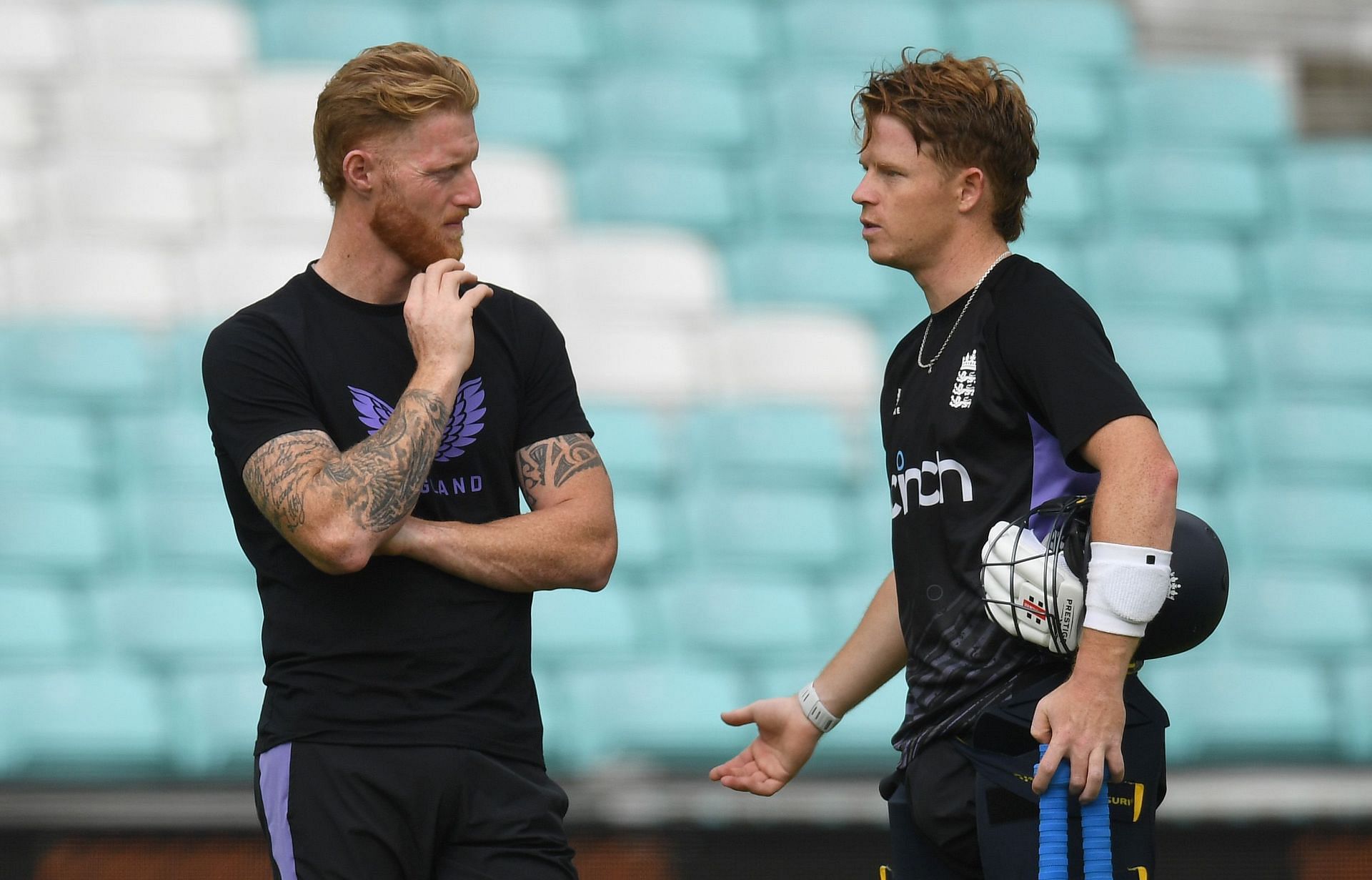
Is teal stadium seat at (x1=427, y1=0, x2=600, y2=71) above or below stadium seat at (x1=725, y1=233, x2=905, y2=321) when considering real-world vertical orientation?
above

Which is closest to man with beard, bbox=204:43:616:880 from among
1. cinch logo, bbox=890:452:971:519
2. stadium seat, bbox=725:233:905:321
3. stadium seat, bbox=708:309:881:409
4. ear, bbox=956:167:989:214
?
cinch logo, bbox=890:452:971:519

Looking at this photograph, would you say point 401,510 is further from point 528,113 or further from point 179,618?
point 528,113

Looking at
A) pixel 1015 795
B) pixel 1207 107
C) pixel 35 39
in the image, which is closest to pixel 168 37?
pixel 35 39

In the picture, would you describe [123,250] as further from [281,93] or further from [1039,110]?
[1039,110]

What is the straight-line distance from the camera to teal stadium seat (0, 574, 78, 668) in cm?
420

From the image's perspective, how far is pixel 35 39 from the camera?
17.2 ft

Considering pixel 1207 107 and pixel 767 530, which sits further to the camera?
pixel 1207 107

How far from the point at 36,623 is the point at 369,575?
8.85ft

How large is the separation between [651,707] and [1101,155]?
3016 millimetres

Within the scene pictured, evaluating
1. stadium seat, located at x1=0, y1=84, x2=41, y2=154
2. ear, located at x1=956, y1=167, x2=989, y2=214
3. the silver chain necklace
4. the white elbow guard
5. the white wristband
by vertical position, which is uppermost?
stadium seat, located at x1=0, y1=84, x2=41, y2=154

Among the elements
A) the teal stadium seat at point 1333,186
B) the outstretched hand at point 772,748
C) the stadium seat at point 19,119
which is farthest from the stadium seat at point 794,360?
the outstretched hand at point 772,748

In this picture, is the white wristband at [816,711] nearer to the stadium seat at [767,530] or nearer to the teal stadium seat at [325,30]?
the stadium seat at [767,530]

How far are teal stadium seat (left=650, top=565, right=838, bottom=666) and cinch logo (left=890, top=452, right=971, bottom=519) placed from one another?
7.95 feet

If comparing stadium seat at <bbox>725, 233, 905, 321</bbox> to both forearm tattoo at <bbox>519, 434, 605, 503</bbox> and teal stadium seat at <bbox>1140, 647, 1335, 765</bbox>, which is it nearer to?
teal stadium seat at <bbox>1140, 647, 1335, 765</bbox>
